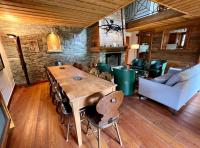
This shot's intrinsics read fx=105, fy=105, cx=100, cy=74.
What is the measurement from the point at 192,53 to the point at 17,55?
739 cm

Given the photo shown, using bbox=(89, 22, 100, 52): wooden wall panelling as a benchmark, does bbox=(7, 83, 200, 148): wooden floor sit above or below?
below

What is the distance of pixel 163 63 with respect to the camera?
4117mm

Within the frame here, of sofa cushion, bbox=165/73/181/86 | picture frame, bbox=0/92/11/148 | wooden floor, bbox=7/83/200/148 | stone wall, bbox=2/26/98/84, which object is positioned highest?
stone wall, bbox=2/26/98/84

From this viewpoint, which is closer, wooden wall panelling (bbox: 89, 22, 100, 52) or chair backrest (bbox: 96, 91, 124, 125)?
chair backrest (bbox: 96, 91, 124, 125)

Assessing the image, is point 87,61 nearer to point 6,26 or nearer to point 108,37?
point 108,37

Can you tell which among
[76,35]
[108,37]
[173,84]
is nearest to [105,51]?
[108,37]

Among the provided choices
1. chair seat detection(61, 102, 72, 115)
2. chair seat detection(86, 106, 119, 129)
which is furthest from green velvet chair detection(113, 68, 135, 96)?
chair seat detection(61, 102, 72, 115)

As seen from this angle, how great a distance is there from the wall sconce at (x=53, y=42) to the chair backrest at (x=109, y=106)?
4.19 metres

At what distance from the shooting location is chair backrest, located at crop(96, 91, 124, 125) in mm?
1181

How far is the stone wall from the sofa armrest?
3175 millimetres

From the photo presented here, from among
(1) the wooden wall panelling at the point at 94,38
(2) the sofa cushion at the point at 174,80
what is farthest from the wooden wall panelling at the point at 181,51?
(2) the sofa cushion at the point at 174,80

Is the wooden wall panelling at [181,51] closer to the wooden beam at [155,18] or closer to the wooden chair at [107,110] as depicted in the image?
the wooden beam at [155,18]

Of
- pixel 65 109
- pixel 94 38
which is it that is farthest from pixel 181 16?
pixel 65 109

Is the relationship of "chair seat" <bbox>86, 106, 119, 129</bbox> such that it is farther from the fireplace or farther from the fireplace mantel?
the fireplace
